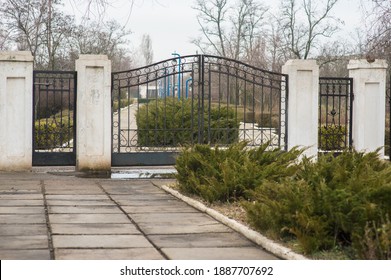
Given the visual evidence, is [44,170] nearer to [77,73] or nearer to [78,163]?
[78,163]

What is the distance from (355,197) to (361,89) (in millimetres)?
9932

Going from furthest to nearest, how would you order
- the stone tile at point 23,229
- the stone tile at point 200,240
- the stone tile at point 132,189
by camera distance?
the stone tile at point 132,189
the stone tile at point 23,229
the stone tile at point 200,240

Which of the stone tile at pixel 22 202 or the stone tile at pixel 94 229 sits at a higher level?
the stone tile at pixel 22 202

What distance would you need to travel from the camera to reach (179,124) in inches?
827

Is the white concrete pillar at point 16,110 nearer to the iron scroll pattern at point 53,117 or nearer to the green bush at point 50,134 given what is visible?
the iron scroll pattern at point 53,117

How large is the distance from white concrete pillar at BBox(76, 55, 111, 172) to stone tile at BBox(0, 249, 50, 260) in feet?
26.0

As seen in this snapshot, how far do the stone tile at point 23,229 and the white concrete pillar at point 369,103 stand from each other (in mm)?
9532

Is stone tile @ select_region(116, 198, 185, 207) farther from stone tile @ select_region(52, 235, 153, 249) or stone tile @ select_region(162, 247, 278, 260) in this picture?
stone tile @ select_region(162, 247, 278, 260)

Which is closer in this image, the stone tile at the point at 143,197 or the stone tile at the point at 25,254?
the stone tile at the point at 25,254

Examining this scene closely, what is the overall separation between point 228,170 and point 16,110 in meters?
6.17

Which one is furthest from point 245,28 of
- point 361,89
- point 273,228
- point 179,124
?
point 273,228

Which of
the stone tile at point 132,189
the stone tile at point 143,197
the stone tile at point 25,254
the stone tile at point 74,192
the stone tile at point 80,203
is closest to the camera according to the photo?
the stone tile at point 25,254

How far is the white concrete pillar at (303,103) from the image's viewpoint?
616 inches

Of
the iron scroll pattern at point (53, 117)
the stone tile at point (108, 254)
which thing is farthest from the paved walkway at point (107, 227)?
the iron scroll pattern at point (53, 117)
